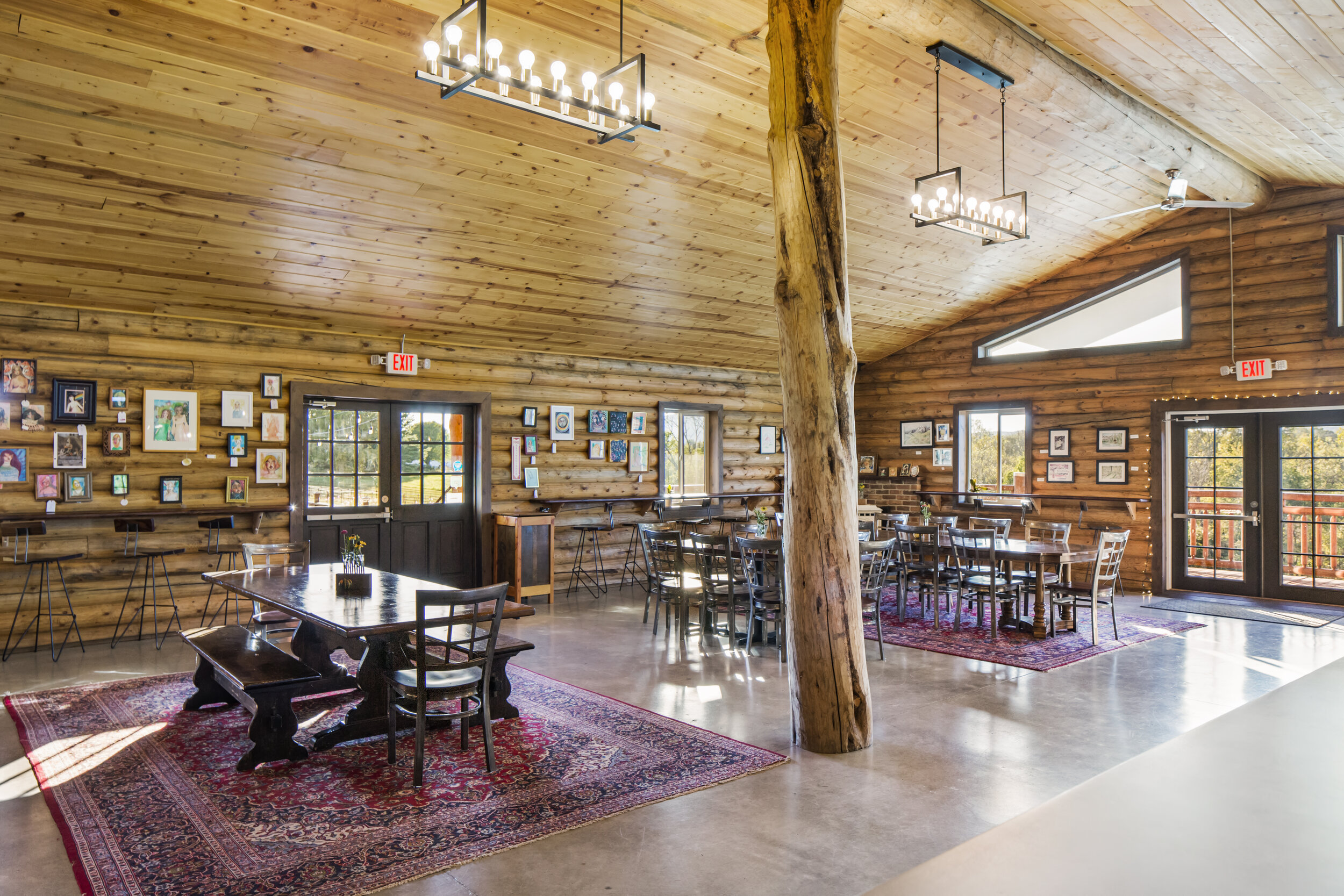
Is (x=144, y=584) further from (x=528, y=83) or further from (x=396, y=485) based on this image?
(x=528, y=83)

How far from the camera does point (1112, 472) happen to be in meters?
10.2

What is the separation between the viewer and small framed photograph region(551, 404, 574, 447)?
979 cm

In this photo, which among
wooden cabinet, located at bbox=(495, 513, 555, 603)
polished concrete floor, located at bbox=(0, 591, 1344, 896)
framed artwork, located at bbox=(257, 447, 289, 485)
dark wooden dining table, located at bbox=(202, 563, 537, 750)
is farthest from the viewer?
wooden cabinet, located at bbox=(495, 513, 555, 603)

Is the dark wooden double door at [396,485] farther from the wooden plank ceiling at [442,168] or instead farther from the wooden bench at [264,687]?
the wooden bench at [264,687]

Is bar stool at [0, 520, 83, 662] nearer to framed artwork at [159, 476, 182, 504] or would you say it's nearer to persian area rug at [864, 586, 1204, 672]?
framed artwork at [159, 476, 182, 504]

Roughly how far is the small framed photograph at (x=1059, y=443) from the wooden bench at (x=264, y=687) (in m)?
9.05

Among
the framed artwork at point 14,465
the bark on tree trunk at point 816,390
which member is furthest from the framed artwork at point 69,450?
the bark on tree trunk at point 816,390

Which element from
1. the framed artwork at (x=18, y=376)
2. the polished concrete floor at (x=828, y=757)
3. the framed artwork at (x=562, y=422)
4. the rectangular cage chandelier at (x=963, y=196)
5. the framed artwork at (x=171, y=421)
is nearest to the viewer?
the polished concrete floor at (x=828, y=757)

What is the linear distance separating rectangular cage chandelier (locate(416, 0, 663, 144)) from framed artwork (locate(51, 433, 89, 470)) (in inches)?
169

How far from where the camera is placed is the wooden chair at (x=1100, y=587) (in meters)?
6.93

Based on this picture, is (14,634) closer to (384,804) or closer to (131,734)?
(131,734)

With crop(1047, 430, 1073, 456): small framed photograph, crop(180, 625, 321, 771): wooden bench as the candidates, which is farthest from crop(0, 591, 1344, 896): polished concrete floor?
crop(1047, 430, 1073, 456): small framed photograph

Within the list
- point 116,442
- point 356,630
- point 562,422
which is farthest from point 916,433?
point 356,630

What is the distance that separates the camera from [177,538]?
737 cm
